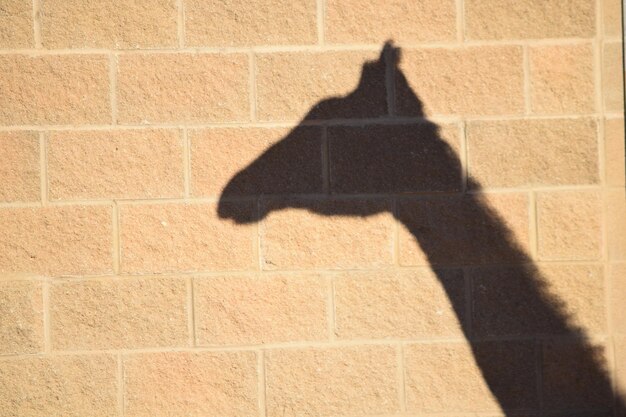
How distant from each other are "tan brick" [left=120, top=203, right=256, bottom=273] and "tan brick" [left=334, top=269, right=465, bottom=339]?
38 centimetres

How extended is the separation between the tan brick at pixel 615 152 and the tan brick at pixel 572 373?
587 mm

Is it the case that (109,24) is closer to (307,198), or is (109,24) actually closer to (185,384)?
(307,198)

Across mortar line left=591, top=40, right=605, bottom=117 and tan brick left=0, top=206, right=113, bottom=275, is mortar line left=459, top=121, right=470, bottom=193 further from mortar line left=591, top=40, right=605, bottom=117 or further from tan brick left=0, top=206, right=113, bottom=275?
tan brick left=0, top=206, right=113, bottom=275

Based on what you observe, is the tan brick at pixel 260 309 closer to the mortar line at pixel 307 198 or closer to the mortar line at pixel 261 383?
the mortar line at pixel 261 383

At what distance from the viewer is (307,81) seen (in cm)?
227

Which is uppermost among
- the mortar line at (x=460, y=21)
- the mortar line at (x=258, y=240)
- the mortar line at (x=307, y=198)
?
the mortar line at (x=460, y=21)

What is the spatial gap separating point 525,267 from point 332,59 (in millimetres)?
988

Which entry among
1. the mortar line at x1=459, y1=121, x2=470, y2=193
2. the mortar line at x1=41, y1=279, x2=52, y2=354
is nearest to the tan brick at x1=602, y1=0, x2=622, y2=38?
the mortar line at x1=459, y1=121, x2=470, y2=193

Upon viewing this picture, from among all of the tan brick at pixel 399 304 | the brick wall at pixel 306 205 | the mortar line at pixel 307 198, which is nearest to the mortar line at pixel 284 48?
the brick wall at pixel 306 205

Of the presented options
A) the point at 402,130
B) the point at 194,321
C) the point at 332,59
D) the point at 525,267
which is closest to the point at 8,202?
the point at 194,321

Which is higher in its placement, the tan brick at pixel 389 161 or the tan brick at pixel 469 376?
the tan brick at pixel 389 161

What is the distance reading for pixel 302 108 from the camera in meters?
2.28

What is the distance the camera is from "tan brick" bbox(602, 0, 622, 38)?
2.29 metres

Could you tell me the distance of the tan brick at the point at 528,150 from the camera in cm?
229
